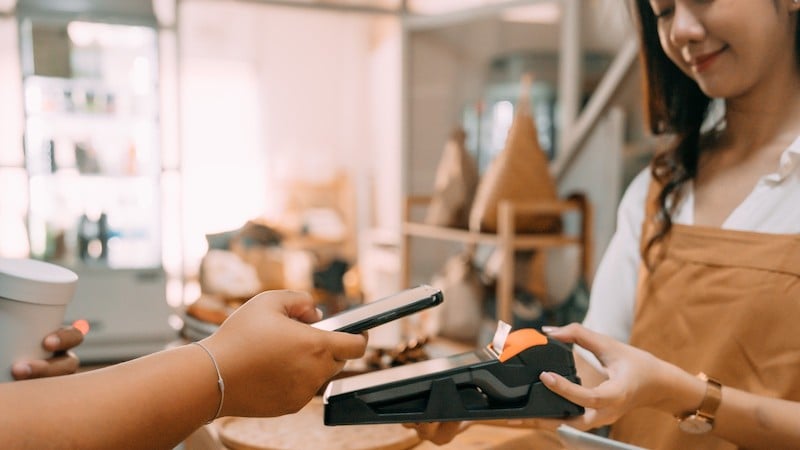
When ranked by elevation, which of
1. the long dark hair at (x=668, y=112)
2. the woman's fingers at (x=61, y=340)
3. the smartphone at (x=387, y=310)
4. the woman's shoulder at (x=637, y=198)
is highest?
the long dark hair at (x=668, y=112)

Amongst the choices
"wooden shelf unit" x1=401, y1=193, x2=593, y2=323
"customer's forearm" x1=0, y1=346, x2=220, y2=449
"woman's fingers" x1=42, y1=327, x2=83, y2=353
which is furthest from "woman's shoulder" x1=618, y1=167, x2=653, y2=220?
"wooden shelf unit" x1=401, y1=193, x2=593, y2=323

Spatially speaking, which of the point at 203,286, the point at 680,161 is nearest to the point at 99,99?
the point at 203,286

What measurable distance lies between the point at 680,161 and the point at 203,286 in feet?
7.60

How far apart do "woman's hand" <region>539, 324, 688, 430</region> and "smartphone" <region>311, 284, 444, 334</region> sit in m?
0.16

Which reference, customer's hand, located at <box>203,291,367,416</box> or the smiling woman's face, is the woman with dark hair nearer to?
the smiling woman's face

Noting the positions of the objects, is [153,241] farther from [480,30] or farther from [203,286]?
[480,30]

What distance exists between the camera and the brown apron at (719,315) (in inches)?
38.0

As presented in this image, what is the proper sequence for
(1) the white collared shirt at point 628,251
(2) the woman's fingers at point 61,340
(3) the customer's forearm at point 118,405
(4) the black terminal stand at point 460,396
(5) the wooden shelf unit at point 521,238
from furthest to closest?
(5) the wooden shelf unit at point 521,238 → (1) the white collared shirt at point 628,251 → (2) the woman's fingers at point 61,340 → (4) the black terminal stand at point 460,396 → (3) the customer's forearm at point 118,405

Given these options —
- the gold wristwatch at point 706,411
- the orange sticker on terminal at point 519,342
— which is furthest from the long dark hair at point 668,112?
the orange sticker on terminal at point 519,342

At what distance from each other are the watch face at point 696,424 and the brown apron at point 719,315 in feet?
0.29

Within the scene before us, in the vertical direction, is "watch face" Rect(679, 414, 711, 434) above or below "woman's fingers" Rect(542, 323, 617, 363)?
below

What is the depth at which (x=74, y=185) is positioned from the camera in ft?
12.7

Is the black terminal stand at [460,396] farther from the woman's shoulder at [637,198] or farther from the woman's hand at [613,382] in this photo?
the woman's shoulder at [637,198]

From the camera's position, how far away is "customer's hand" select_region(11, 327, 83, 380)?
86 cm
